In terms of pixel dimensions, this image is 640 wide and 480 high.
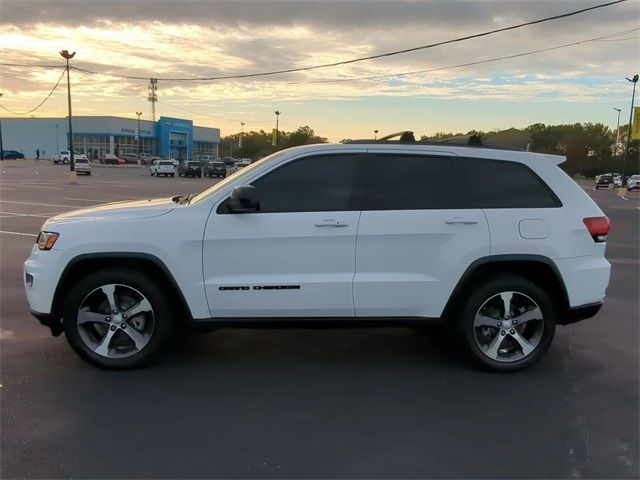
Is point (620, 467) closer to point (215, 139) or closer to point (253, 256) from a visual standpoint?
point (253, 256)

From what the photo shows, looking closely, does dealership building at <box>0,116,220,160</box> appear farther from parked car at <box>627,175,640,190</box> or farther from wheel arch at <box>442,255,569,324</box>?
wheel arch at <box>442,255,569,324</box>

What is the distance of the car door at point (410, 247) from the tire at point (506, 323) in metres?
0.27

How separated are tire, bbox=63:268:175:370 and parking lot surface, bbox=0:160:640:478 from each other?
16 centimetres

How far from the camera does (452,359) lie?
16.5 ft

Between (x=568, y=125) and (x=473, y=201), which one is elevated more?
(x=568, y=125)

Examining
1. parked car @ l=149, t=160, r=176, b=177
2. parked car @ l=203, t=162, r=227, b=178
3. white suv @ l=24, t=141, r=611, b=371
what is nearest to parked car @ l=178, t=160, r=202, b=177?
parked car @ l=203, t=162, r=227, b=178

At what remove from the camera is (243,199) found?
4305mm

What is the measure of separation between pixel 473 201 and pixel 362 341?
5.75 ft

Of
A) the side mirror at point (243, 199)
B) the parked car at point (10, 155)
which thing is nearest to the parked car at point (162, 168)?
the side mirror at point (243, 199)

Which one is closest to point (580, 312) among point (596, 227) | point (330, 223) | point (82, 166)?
point (596, 227)

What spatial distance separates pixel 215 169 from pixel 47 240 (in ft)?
169

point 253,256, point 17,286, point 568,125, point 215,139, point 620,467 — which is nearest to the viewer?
point 620,467

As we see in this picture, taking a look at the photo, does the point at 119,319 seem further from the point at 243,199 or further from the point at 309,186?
the point at 309,186

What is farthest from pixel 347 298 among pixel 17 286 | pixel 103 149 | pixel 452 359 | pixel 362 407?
pixel 103 149
